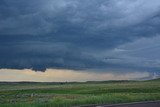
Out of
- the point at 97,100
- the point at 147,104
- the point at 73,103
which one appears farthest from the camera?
the point at 97,100

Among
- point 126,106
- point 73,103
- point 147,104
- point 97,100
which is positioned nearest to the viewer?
point 126,106

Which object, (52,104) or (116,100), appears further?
(116,100)

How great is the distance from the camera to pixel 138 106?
28031 mm

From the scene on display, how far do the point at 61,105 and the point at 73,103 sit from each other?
2687 millimetres

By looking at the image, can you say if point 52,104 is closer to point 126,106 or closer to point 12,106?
point 12,106

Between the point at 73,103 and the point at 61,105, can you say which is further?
the point at 73,103

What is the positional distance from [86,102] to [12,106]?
7196mm

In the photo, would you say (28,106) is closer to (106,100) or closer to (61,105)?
(61,105)

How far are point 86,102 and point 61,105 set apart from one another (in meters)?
4.94

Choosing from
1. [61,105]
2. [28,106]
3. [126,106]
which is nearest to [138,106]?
[126,106]

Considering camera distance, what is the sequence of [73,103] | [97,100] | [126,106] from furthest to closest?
[97,100] < [73,103] < [126,106]

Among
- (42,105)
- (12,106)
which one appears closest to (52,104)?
(42,105)

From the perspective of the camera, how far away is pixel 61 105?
30.0m

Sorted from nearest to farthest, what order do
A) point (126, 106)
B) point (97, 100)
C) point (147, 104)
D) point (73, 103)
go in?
point (126, 106)
point (147, 104)
point (73, 103)
point (97, 100)
